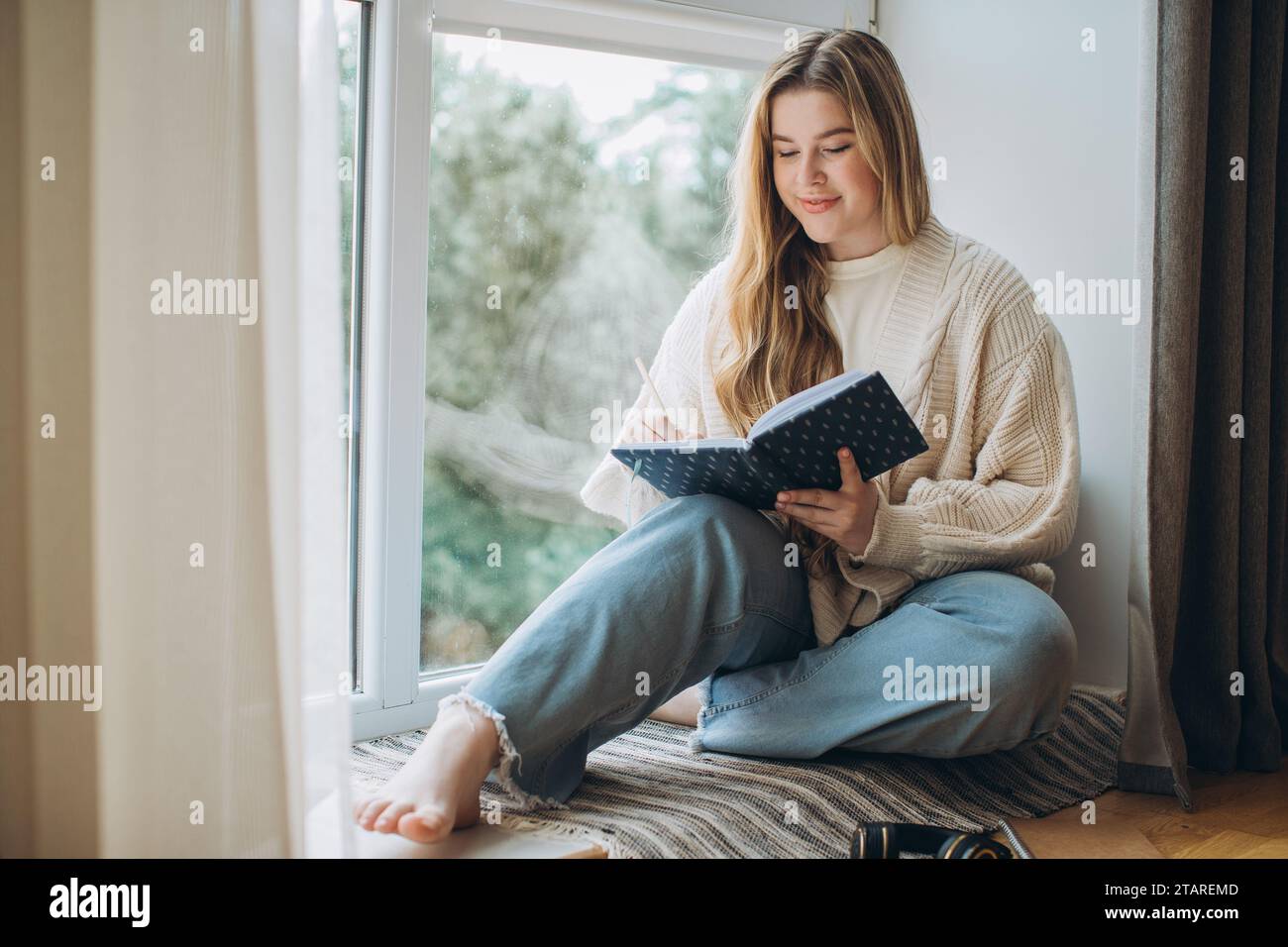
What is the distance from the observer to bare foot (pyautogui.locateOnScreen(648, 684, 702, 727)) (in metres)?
1.58

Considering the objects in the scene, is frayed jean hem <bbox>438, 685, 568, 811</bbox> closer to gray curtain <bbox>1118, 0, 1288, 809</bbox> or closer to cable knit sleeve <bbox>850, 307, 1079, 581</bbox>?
cable knit sleeve <bbox>850, 307, 1079, 581</bbox>

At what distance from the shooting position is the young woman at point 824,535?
122 centimetres

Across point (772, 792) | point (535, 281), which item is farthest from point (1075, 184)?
point (772, 792)

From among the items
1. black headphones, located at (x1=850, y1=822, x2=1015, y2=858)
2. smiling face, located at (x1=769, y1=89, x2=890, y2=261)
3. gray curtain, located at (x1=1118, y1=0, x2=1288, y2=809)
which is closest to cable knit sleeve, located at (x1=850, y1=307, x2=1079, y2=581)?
gray curtain, located at (x1=1118, y1=0, x2=1288, y2=809)

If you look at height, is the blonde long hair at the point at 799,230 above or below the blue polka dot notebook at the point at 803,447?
above

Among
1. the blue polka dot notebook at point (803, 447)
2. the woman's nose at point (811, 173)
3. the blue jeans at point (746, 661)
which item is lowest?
the blue jeans at point (746, 661)

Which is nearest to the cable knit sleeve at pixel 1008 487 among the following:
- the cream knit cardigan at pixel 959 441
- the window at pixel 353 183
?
the cream knit cardigan at pixel 959 441

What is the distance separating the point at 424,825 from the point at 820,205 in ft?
3.06

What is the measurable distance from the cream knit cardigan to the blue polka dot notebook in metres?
0.06

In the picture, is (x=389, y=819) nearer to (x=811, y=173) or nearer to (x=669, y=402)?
(x=669, y=402)

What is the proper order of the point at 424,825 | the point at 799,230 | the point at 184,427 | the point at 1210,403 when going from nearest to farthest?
the point at 184,427 < the point at 424,825 < the point at 1210,403 < the point at 799,230

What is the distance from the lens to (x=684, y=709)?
62.7 inches

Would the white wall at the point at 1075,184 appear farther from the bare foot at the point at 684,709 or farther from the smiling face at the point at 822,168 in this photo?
the bare foot at the point at 684,709
